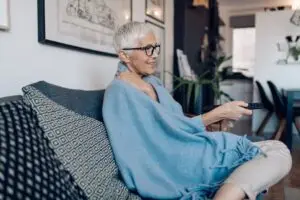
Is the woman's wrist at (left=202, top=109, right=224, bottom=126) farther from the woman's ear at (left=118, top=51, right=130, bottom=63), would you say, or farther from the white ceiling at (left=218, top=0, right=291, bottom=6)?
the white ceiling at (left=218, top=0, right=291, bottom=6)

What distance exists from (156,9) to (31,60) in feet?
6.22

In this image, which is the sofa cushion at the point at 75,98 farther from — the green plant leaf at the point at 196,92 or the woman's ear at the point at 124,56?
the green plant leaf at the point at 196,92

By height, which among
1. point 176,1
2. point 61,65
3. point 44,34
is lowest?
point 61,65

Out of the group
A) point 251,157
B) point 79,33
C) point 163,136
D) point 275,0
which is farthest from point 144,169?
point 275,0

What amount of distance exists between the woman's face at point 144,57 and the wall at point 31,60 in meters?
0.40

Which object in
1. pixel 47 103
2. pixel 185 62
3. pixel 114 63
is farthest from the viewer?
pixel 185 62

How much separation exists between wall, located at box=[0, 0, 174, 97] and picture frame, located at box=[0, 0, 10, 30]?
3 cm

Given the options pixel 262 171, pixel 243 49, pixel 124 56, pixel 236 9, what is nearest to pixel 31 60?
pixel 124 56

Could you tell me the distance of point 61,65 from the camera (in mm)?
1622

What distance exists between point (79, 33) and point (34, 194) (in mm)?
1222

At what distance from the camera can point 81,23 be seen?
5.85 feet

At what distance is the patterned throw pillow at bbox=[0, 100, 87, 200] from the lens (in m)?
0.67

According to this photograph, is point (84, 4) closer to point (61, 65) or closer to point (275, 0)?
point (61, 65)

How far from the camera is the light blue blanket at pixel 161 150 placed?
114 centimetres
